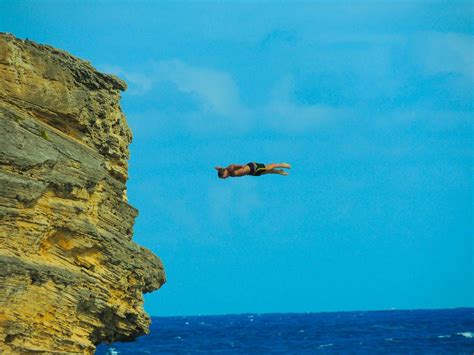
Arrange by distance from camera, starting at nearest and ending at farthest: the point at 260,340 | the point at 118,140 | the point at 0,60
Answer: the point at 0,60 → the point at 118,140 → the point at 260,340

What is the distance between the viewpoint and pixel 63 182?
21719 millimetres

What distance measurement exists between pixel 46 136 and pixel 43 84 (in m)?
1.68

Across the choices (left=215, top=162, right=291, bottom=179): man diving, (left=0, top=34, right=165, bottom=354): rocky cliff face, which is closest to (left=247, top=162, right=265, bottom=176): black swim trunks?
(left=215, top=162, right=291, bottom=179): man diving

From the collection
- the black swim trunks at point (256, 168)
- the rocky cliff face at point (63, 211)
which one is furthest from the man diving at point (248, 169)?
the rocky cliff face at point (63, 211)

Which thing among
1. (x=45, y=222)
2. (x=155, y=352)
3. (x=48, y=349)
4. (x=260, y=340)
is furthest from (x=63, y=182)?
(x=260, y=340)

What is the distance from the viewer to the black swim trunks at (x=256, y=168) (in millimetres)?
27812

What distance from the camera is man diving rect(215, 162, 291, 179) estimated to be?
91.2ft

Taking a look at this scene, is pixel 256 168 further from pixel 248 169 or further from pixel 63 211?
pixel 63 211

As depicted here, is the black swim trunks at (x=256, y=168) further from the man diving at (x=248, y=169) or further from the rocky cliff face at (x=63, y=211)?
the rocky cliff face at (x=63, y=211)

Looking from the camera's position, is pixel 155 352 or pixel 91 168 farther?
pixel 155 352

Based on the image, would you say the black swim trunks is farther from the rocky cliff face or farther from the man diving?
the rocky cliff face

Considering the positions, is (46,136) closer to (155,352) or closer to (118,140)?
Result: (118,140)

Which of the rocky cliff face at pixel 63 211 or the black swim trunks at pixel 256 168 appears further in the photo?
the black swim trunks at pixel 256 168

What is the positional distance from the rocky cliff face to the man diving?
3807 millimetres
